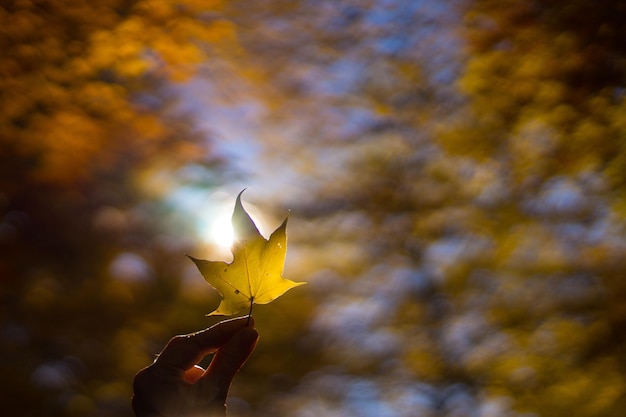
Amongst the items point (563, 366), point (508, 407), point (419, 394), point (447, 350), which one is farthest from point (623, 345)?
point (419, 394)

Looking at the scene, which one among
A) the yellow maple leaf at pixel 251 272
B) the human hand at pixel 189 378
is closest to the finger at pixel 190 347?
the human hand at pixel 189 378

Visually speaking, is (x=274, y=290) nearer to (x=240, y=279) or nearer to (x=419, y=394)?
(x=240, y=279)

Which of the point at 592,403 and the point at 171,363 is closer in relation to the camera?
the point at 171,363

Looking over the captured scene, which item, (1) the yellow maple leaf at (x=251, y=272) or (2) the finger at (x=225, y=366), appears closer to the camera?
(2) the finger at (x=225, y=366)

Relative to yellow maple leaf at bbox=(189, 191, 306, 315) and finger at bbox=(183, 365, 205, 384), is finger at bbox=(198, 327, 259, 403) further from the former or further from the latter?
yellow maple leaf at bbox=(189, 191, 306, 315)

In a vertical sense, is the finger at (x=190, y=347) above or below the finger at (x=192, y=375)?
above

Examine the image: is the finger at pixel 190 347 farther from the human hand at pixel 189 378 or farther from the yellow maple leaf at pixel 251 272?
the yellow maple leaf at pixel 251 272
